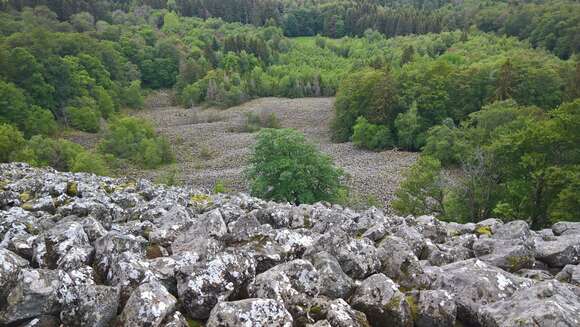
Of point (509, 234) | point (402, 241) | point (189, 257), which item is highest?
point (189, 257)

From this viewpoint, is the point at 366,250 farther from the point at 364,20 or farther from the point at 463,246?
the point at 364,20

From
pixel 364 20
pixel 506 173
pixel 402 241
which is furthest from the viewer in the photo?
pixel 364 20

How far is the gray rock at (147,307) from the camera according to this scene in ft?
20.6

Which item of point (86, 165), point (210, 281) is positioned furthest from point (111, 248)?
point (86, 165)

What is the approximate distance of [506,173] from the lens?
28.8 metres

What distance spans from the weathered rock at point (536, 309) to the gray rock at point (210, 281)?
3801mm

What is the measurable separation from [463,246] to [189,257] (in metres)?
6.75

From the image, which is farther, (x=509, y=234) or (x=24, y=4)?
(x=24, y=4)

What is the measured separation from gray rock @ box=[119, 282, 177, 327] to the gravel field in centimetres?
3325

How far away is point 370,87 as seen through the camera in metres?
76.1

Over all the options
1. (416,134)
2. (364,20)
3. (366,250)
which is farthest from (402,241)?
→ (364,20)

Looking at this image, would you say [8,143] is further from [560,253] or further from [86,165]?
[560,253]

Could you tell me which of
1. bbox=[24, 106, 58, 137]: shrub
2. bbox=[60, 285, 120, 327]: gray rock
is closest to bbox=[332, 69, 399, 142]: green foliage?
bbox=[24, 106, 58, 137]: shrub

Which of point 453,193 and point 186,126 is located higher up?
point 453,193
